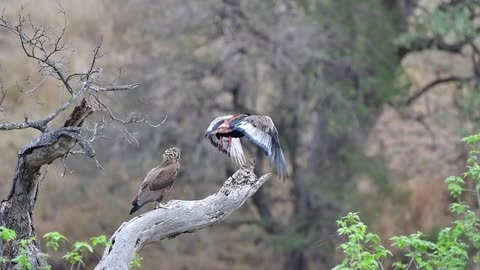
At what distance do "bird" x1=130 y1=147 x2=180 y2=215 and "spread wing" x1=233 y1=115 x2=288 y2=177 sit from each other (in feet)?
1.90

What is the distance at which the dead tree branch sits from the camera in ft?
22.5

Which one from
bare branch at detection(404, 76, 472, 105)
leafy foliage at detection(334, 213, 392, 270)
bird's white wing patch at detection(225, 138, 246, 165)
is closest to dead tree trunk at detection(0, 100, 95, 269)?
bird's white wing patch at detection(225, 138, 246, 165)

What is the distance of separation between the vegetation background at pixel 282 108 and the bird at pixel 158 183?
8262 mm

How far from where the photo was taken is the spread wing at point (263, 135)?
7.84 m

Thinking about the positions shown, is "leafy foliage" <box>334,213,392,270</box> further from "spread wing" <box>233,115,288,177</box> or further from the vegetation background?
the vegetation background

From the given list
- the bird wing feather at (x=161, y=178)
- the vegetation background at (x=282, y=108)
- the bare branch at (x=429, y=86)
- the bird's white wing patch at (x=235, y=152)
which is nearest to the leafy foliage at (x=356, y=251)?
the bird's white wing patch at (x=235, y=152)

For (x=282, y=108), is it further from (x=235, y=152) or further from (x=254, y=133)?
(x=254, y=133)

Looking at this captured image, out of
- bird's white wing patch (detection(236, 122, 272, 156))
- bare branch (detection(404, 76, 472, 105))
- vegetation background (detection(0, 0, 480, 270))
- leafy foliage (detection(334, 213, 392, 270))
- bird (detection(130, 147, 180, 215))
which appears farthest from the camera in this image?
bare branch (detection(404, 76, 472, 105))

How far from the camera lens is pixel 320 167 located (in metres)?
18.4

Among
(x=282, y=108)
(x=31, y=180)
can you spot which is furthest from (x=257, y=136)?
(x=282, y=108)

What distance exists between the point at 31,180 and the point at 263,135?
1.80 m

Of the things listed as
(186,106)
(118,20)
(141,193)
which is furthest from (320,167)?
(141,193)

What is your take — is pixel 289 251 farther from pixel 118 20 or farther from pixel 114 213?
pixel 118 20

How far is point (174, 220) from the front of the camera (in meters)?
6.98
